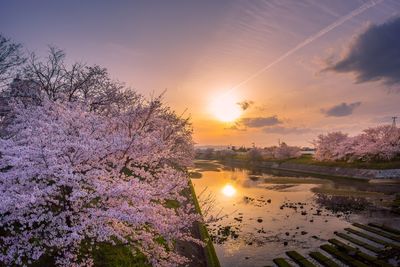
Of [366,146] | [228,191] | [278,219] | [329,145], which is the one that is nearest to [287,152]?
[329,145]

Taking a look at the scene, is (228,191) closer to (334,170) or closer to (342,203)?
(342,203)

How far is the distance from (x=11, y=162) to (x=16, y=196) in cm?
152

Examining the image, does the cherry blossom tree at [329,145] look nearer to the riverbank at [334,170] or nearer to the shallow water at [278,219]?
the riverbank at [334,170]

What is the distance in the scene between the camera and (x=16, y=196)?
8.84 metres

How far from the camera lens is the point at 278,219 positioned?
1192 inches


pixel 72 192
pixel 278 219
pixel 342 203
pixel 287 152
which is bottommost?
pixel 278 219

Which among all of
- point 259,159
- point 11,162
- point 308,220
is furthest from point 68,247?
point 259,159

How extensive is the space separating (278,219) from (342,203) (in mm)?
11363

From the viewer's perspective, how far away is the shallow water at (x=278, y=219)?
2219 cm

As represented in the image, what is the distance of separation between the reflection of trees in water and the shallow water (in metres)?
0.25

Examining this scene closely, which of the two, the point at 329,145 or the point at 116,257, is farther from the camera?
the point at 329,145

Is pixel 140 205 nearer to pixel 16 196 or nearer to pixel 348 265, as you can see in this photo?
pixel 16 196

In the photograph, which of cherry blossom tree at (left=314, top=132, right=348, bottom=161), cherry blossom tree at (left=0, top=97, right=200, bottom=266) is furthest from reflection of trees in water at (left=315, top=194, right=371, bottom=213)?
cherry blossom tree at (left=314, top=132, right=348, bottom=161)

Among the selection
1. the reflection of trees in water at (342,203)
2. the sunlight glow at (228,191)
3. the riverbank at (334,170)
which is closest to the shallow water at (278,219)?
the sunlight glow at (228,191)
